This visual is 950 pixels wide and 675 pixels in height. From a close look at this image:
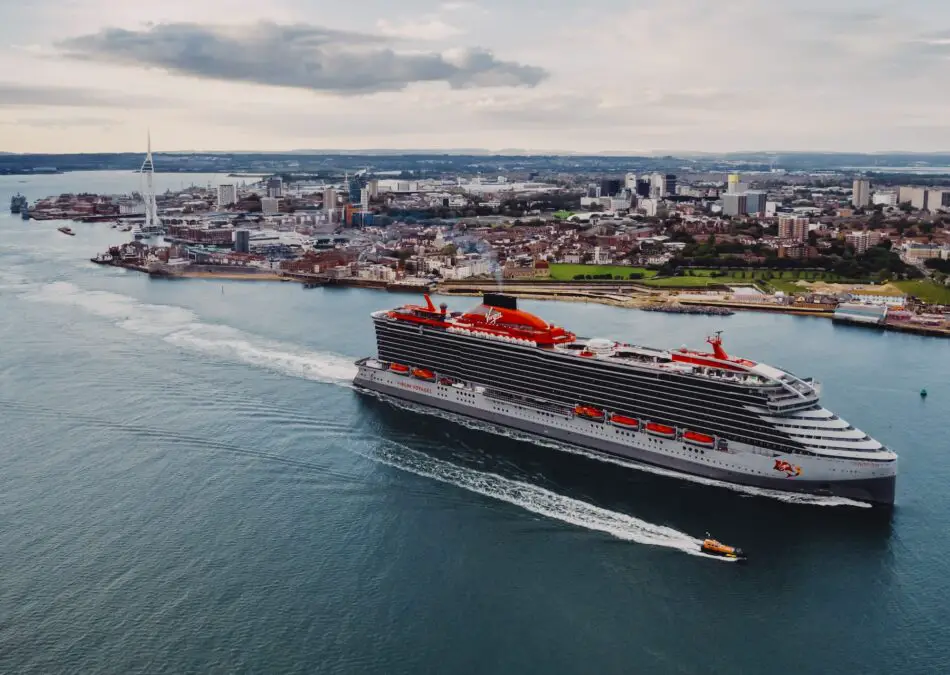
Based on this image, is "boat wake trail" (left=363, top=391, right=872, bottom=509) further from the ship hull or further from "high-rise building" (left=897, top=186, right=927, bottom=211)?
"high-rise building" (left=897, top=186, right=927, bottom=211)

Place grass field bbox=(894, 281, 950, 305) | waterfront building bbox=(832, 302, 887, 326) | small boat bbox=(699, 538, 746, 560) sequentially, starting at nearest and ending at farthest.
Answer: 1. small boat bbox=(699, 538, 746, 560)
2. waterfront building bbox=(832, 302, 887, 326)
3. grass field bbox=(894, 281, 950, 305)

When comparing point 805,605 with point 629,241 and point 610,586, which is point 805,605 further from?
point 629,241

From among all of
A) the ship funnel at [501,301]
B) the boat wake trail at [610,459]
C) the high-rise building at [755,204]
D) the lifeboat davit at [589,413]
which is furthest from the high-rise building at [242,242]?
the high-rise building at [755,204]

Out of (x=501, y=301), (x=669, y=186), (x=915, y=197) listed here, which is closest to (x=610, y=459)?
(x=501, y=301)

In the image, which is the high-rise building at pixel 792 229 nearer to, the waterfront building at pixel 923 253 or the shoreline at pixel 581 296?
the waterfront building at pixel 923 253

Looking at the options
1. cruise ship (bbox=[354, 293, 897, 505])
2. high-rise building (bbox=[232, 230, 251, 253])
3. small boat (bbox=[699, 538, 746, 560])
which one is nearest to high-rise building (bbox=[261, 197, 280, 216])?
high-rise building (bbox=[232, 230, 251, 253])

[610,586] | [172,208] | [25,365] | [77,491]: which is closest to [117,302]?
[25,365]

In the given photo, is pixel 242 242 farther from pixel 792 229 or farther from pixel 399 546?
pixel 399 546
